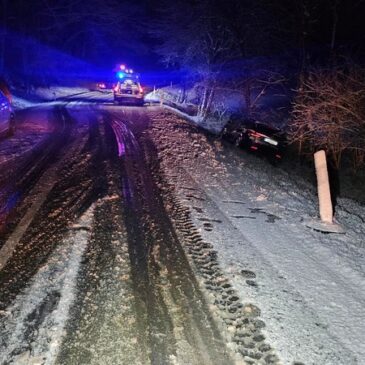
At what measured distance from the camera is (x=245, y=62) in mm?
23203

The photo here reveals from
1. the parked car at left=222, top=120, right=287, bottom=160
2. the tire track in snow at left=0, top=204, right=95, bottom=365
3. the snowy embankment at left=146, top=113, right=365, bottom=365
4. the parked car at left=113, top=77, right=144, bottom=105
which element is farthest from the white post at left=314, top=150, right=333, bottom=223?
the parked car at left=113, top=77, right=144, bottom=105

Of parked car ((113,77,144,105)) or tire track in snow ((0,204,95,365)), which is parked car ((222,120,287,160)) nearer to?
tire track in snow ((0,204,95,365))

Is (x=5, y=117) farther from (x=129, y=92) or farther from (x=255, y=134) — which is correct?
(x=129, y=92)

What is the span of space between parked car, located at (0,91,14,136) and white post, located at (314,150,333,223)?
946cm

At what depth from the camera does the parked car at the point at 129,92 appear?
26578 mm

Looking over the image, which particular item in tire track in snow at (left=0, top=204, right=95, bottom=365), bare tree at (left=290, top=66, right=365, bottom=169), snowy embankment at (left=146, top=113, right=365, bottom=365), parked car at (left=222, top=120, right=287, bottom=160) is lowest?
snowy embankment at (left=146, top=113, right=365, bottom=365)

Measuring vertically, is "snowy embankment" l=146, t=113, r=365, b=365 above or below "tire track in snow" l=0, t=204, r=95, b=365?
below

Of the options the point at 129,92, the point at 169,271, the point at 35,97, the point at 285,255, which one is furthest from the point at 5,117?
the point at 35,97

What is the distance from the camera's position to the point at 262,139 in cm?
1395

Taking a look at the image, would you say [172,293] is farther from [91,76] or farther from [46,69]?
[91,76]

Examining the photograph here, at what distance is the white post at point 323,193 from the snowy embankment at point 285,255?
0.32 meters

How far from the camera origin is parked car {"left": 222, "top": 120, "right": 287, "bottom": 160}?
1388cm

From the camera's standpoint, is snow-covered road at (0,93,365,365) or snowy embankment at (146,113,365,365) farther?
snowy embankment at (146,113,365,365)

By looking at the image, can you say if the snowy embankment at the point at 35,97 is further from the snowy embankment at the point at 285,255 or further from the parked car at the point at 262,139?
the snowy embankment at the point at 285,255
